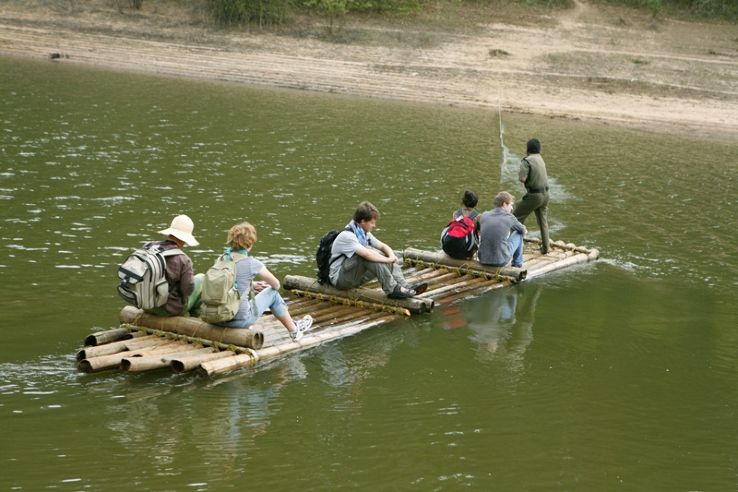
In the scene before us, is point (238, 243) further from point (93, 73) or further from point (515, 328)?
point (93, 73)

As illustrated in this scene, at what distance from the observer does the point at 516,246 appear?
15719mm

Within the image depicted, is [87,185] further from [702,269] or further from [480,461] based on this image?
[480,461]

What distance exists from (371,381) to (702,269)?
28.3 ft

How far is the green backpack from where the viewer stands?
35.3 ft

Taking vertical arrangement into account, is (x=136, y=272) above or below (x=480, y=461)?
above

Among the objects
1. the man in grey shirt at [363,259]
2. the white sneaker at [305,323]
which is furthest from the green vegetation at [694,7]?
the white sneaker at [305,323]

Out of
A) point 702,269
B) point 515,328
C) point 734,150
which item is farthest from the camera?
point 734,150

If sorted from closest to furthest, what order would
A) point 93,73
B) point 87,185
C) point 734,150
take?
point 87,185, point 734,150, point 93,73

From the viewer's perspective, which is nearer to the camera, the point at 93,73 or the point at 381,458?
the point at 381,458

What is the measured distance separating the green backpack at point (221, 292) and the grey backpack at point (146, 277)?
402 millimetres

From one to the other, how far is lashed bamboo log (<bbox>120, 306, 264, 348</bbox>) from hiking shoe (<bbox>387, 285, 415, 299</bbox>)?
8.54 ft

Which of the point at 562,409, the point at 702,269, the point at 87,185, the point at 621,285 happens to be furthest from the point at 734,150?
the point at 562,409

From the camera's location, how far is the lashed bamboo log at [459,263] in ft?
50.7

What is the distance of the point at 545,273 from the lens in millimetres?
16375
